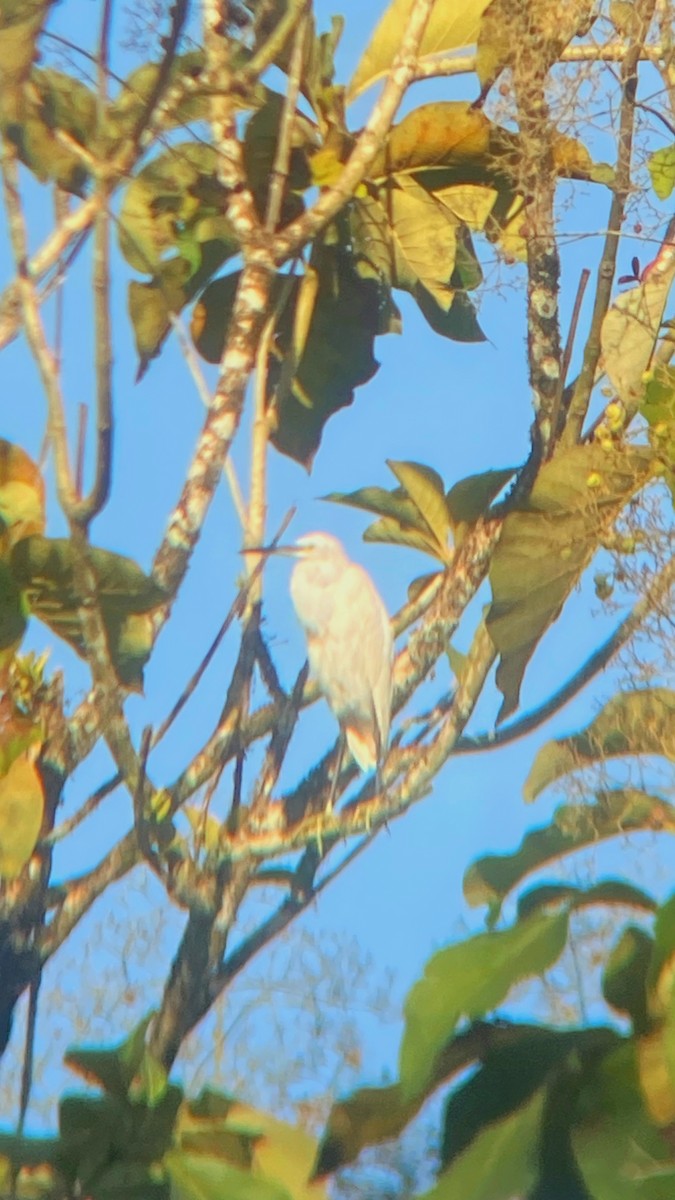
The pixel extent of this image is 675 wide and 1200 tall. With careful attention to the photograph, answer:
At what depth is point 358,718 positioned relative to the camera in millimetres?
685

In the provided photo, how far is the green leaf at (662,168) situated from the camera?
0.67 meters

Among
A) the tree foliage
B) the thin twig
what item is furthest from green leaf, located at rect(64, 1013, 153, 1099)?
the thin twig

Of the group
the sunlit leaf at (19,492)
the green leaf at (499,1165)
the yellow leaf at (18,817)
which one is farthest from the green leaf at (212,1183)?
the sunlit leaf at (19,492)

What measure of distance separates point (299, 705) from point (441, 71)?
369 millimetres

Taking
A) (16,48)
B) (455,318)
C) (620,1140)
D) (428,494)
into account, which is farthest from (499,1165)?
(16,48)

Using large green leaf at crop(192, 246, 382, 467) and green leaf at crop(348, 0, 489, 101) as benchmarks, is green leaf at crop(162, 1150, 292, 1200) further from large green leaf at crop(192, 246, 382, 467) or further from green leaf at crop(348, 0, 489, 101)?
green leaf at crop(348, 0, 489, 101)

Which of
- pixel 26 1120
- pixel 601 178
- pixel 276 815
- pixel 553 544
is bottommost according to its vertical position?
pixel 26 1120

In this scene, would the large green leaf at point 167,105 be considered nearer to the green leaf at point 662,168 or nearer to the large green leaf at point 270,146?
the large green leaf at point 270,146

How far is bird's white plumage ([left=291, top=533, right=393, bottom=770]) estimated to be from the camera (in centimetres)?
68

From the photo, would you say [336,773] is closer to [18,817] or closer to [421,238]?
[18,817]

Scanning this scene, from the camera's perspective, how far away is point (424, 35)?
0.71 metres

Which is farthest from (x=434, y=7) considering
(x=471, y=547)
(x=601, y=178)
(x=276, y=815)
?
(x=276, y=815)

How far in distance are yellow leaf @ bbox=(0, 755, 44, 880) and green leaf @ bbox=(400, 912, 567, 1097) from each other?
0.28 meters

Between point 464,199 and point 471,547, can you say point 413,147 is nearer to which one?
point 464,199
